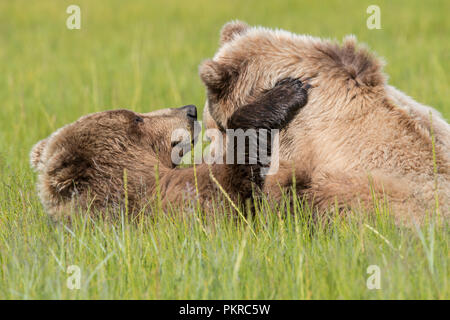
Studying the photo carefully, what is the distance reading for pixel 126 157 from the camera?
169 inches

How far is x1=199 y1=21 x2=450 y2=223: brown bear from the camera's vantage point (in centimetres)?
354

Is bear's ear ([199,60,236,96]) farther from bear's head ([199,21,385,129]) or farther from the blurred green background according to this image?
the blurred green background

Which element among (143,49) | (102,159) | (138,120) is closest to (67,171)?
(102,159)

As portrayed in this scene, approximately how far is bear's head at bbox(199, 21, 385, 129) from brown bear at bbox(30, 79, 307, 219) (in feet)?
0.36

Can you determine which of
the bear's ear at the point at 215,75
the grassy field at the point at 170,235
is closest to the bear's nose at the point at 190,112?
the bear's ear at the point at 215,75

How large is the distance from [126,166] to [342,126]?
58.5 inches

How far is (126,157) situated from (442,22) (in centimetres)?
1039

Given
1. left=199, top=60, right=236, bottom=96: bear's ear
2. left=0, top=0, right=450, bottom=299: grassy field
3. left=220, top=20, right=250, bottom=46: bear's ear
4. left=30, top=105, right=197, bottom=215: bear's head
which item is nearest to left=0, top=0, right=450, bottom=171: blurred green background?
left=0, top=0, right=450, bottom=299: grassy field

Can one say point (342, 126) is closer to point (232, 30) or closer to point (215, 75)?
point (215, 75)

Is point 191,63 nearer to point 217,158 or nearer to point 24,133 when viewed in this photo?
point 24,133
